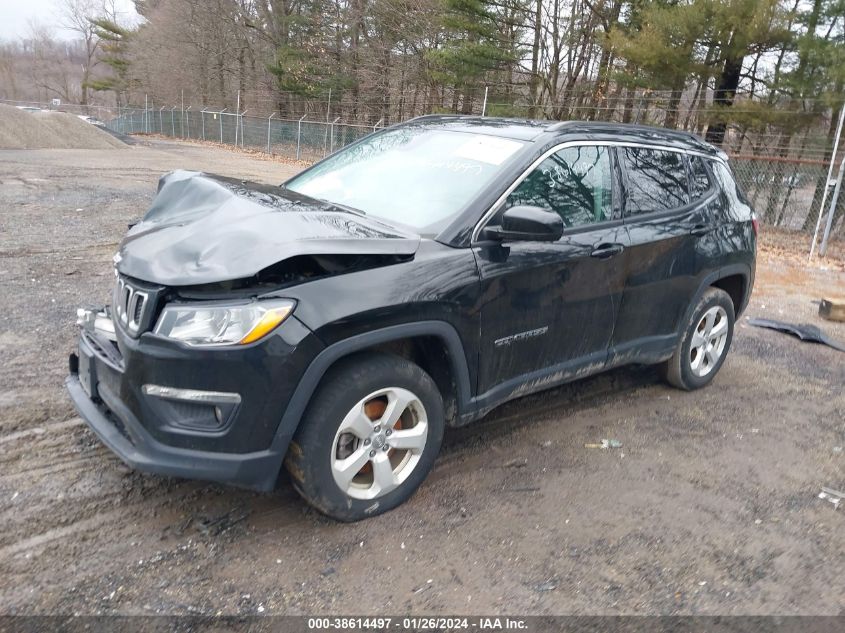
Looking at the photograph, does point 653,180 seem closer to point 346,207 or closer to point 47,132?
point 346,207

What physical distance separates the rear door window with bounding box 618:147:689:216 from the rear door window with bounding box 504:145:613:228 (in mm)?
199

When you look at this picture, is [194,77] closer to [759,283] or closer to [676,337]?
[759,283]

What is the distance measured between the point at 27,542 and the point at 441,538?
1.72 m

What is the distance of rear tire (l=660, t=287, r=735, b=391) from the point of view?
181 inches

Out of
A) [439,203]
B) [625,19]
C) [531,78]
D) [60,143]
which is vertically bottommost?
[60,143]

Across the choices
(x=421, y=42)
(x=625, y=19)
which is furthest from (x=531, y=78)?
(x=421, y=42)

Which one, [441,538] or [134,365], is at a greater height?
[134,365]

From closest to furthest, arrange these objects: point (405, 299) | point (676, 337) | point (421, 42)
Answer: point (405, 299) → point (676, 337) → point (421, 42)

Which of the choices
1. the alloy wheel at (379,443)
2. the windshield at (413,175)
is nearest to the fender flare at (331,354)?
the alloy wheel at (379,443)

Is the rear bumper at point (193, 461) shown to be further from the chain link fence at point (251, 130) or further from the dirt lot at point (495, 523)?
the chain link fence at point (251, 130)

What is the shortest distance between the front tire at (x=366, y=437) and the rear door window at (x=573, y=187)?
110 centimetres

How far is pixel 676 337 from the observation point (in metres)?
4.45

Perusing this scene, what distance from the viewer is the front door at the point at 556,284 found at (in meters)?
3.23

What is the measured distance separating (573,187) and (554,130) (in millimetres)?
335
